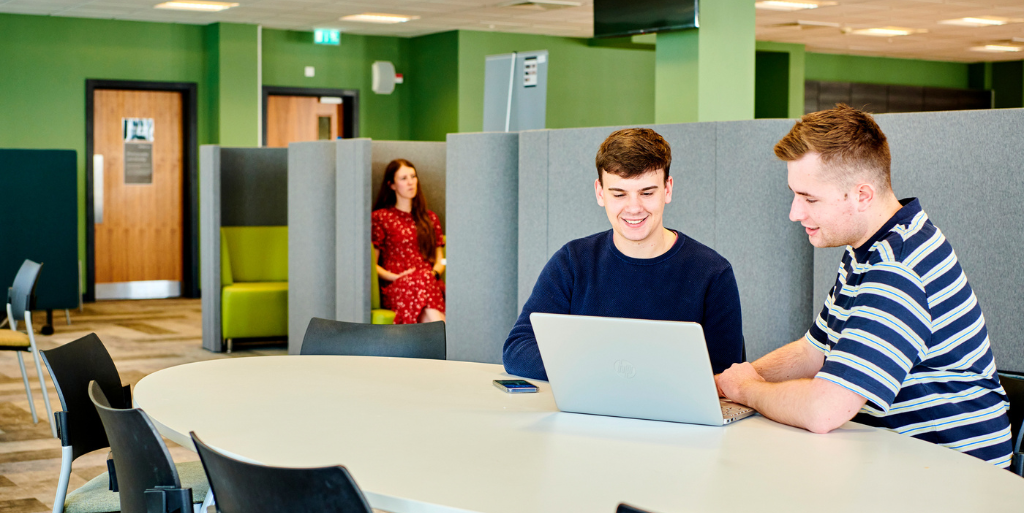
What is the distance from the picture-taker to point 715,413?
6.32 ft

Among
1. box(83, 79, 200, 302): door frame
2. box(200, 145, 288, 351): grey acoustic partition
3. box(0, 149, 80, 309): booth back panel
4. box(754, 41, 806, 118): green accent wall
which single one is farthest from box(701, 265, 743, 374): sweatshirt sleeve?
box(754, 41, 806, 118): green accent wall

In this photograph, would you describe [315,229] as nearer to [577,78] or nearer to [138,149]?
[138,149]

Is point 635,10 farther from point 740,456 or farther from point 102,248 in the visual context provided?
point 102,248

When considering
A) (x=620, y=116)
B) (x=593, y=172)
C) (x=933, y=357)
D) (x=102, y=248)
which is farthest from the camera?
(x=620, y=116)

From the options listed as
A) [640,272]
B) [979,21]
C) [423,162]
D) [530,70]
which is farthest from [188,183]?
[640,272]

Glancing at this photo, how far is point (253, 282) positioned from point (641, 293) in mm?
5769

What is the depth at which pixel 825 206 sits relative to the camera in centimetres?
193

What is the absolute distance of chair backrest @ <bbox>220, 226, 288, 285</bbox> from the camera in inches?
301

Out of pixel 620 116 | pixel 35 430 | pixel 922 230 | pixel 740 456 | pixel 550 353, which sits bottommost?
pixel 35 430

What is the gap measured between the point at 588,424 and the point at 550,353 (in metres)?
0.16

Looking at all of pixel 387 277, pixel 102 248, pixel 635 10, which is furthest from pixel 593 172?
pixel 102 248

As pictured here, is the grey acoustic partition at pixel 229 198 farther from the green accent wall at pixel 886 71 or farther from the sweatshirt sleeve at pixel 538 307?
the green accent wall at pixel 886 71

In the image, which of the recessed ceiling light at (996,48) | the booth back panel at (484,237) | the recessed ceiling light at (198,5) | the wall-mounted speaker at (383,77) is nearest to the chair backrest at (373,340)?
the booth back panel at (484,237)

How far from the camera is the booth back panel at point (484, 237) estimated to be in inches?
208
